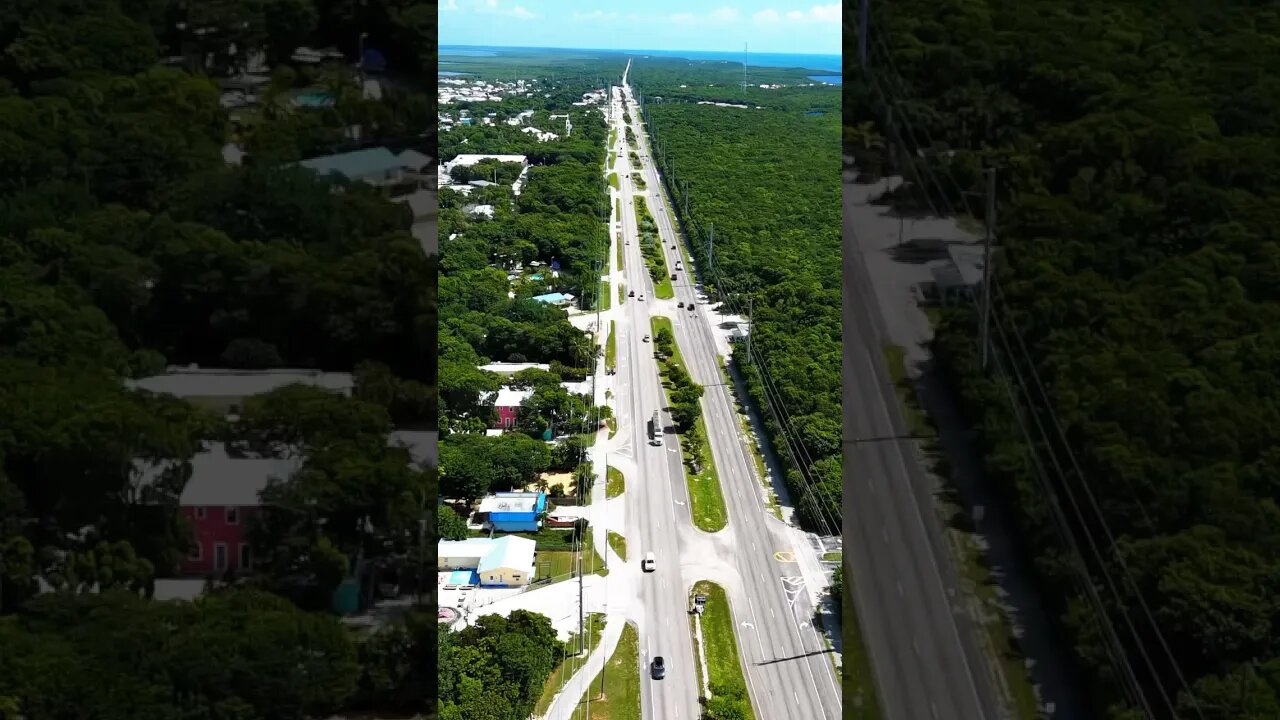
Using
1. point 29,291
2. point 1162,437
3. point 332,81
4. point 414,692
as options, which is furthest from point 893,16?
point 29,291

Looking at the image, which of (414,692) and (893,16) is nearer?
(414,692)

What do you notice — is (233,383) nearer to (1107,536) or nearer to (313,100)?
(313,100)

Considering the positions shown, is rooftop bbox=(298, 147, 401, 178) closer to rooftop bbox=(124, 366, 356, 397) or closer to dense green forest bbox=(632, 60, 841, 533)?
rooftop bbox=(124, 366, 356, 397)

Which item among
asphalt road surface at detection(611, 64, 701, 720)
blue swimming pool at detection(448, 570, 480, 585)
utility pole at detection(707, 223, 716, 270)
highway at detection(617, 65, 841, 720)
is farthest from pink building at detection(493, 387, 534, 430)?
utility pole at detection(707, 223, 716, 270)

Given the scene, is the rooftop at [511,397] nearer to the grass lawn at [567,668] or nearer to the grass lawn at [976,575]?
the grass lawn at [567,668]

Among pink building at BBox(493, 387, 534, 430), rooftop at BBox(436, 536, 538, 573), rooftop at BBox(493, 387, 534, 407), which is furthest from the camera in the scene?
rooftop at BBox(493, 387, 534, 407)

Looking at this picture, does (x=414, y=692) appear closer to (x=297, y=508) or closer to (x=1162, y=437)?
(x=297, y=508)

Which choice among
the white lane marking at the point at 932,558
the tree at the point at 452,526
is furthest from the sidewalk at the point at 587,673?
the white lane marking at the point at 932,558
